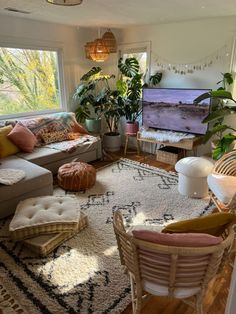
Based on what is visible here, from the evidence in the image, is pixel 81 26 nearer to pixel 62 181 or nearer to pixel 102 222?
pixel 62 181

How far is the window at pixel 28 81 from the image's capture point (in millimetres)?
3734

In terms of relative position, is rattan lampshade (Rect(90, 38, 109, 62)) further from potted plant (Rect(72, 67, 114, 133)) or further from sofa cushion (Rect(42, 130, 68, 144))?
sofa cushion (Rect(42, 130, 68, 144))

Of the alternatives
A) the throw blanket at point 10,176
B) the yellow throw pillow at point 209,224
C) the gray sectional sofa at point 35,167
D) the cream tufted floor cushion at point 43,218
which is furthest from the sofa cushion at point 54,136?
the yellow throw pillow at point 209,224

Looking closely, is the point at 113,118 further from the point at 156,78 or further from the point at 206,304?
the point at 206,304

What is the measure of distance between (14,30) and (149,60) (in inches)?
88.5

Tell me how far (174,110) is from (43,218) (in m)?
2.74

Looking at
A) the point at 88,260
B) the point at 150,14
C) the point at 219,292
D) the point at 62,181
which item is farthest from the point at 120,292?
the point at 150,14

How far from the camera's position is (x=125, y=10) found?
295cm

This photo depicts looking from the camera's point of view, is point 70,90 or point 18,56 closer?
point 18,56

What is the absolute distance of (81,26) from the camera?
14.0 ft

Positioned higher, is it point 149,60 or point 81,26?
point 81,26

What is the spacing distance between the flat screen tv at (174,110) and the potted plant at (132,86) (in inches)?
6.6

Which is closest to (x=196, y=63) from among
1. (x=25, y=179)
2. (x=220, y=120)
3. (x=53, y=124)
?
(x=220, y=120)

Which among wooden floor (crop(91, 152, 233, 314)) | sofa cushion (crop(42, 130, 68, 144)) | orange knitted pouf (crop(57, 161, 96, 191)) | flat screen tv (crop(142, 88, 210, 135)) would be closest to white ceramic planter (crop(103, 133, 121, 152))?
flat screen tv (crop(142, 88, 210, 135))
